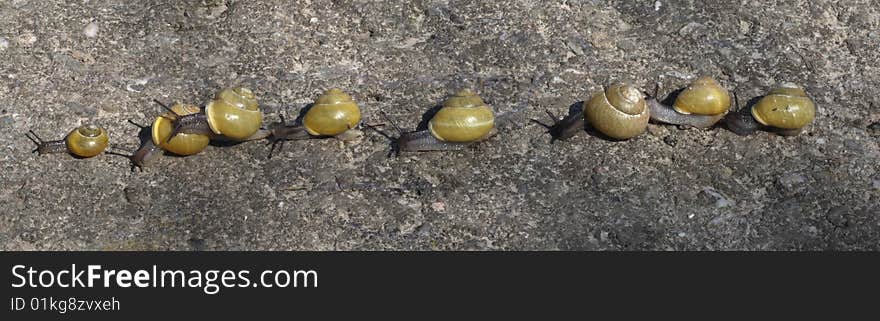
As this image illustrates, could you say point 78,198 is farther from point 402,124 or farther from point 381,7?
point 381,7

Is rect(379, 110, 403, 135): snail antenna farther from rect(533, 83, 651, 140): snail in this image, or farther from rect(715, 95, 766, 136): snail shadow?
rect(715, 95, 766, 136): snail shadow

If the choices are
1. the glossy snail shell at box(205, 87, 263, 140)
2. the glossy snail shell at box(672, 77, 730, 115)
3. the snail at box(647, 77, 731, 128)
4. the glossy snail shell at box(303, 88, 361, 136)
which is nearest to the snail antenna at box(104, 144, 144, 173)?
the glossy snail shell at box(205, 87, 263, 140)

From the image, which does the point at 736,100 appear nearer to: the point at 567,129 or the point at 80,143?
the point at 567,129

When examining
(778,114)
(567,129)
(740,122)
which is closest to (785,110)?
(778,114)

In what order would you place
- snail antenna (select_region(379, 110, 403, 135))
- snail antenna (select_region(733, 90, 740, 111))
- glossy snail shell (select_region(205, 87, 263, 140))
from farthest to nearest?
snail antenna (select_region(733, 90, 740, 111)) → snail antenna (select_region(379, 110, 403, 135)) → glossy snail shell (select_region(205, 87, 263, 140))

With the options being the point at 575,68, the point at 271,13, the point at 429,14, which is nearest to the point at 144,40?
the point at 271,13

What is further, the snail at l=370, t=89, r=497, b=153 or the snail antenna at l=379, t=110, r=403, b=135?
the snail antenna at l=379, t=110, r=403, b=135
